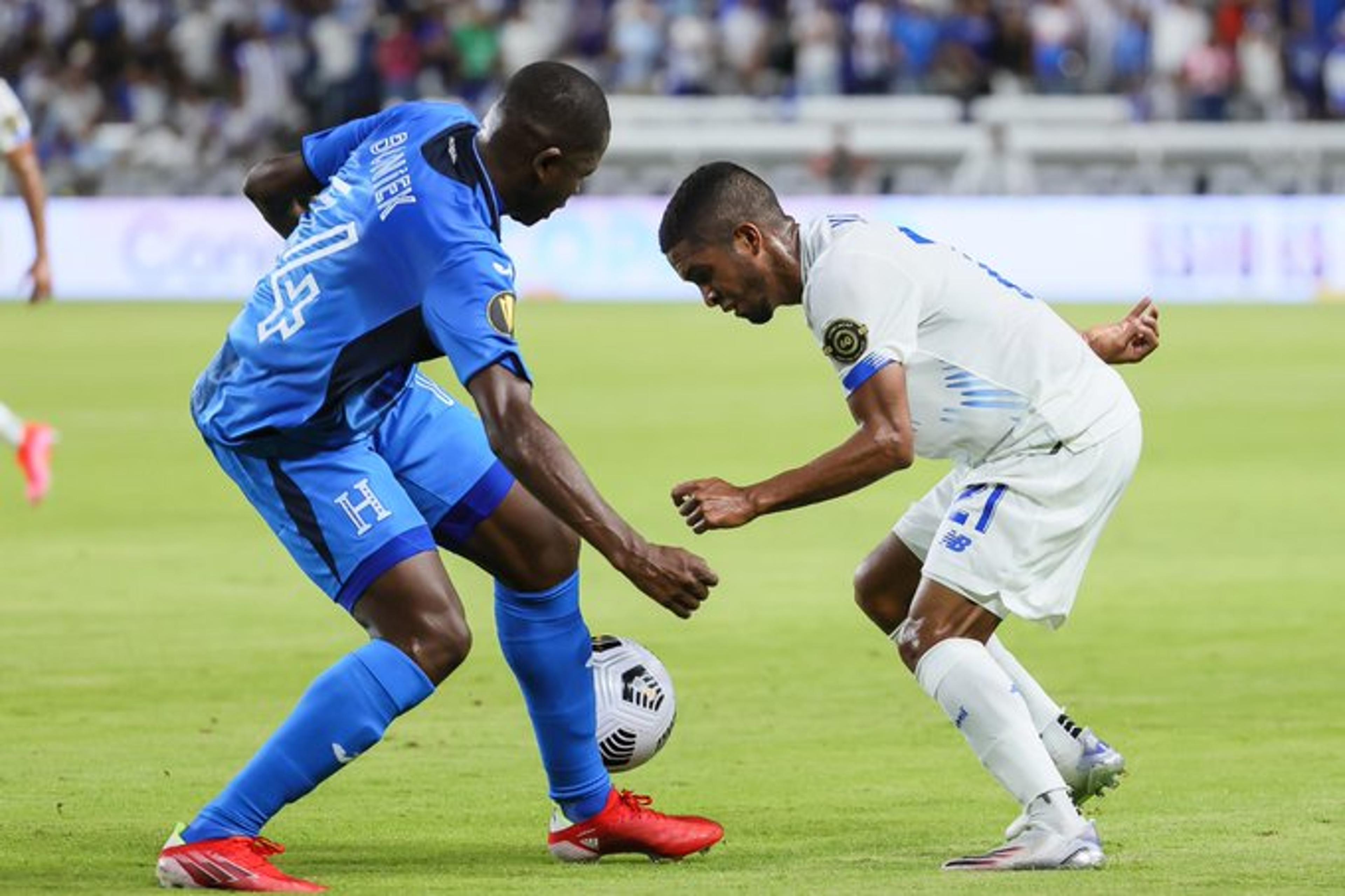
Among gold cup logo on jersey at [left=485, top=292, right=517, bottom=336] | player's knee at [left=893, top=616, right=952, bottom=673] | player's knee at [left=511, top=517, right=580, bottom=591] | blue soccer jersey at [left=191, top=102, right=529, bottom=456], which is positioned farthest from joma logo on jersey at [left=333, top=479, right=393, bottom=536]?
player's knee at [left=893, top=616, right=952, bottom=673]

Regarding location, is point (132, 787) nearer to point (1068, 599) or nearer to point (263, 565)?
point (1068, 599)

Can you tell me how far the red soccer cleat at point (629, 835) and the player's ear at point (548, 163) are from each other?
5.45 feet

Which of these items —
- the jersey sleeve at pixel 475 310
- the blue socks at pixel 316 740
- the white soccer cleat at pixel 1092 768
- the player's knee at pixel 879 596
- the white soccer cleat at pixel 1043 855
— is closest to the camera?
the jersey sleeve at pixel 475 310

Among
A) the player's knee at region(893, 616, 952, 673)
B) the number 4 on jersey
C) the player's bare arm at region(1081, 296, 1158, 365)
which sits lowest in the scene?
the player's knee at region(893, 616, 952, 673)

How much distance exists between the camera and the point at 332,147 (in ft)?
24.6

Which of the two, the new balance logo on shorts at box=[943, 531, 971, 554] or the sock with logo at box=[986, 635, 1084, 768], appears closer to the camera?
the new balance logo on shorts at box=[943, 531, 971, 554]

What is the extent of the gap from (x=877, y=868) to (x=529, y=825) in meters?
1.25

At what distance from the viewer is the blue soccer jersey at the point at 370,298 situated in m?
6.52

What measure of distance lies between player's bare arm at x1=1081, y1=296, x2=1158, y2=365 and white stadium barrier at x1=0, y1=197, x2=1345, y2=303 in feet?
74.1

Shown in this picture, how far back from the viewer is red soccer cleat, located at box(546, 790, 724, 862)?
23.3ft

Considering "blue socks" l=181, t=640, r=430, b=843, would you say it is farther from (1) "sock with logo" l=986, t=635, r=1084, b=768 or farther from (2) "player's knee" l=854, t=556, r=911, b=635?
(1) "sock with logo" l=986, t=635, r=1084, b=768

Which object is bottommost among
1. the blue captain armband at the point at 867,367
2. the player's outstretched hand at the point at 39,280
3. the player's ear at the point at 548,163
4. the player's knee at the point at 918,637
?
the player's outstretched hand at the point at 39,280

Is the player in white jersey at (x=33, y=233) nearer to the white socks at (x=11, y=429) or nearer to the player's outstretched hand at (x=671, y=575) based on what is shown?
the white socks at (x=11, y=429)

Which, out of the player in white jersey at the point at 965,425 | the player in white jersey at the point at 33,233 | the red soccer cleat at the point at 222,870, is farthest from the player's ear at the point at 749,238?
the player in white jersey at the point at 33,233
